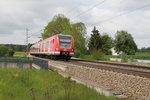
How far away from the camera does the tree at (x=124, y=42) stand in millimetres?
60441

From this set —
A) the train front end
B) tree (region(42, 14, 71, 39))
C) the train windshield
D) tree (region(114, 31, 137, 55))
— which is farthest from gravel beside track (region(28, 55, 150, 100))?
tree (region(114, 31, 137, 55))

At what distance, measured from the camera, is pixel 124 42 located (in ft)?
201

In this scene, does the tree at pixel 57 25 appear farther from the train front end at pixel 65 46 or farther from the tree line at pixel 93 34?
the train front end at pixel 65 46

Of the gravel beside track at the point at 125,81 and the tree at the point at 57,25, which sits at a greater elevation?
the tree at the point at 57,25

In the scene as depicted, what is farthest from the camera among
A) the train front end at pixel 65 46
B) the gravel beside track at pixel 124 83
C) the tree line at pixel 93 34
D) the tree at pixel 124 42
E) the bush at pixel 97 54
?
the tree at pixel 124 42

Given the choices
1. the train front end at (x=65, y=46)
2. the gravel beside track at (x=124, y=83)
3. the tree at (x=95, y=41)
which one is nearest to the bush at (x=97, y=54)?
the train front end at (x=65, y=46)

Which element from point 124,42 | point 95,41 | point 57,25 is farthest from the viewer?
point 95,41

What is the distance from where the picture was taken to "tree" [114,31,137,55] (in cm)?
6044

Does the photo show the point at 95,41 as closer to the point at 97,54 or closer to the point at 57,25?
the point at 57,25

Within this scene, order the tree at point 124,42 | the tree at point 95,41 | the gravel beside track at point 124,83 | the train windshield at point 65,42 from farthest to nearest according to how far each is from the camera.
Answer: the tree at point 95,41
the tree at point 124,42
the train windshield at point 65,42
the gravel beside track at point 124,83

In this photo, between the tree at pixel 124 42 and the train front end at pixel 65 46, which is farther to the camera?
the tree at pixel 124 42

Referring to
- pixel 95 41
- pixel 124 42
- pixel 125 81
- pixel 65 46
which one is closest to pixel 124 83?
pixel 125 81

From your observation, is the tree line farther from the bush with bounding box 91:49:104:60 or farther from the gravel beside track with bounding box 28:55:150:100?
the gravel beside track with bounding box 28:55:150:100

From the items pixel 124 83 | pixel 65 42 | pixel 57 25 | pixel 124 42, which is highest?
pixel 57 25
